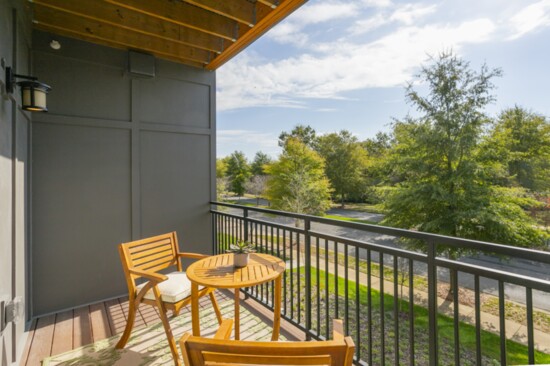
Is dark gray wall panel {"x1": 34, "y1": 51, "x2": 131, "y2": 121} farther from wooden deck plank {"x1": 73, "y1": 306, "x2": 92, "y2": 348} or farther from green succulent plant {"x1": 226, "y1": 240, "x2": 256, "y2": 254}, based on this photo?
green succulent plant {"x1": 226, "y1": 240, "x2": 256, "y2": 254}

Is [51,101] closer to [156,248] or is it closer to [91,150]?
[91,150]

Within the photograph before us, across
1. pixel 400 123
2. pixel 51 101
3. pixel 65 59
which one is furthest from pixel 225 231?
pixel 400 123

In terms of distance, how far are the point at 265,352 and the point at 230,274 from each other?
1236mm

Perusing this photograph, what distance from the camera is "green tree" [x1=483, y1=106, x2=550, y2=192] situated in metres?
8.19

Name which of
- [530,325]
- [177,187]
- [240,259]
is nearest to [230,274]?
[240,259]

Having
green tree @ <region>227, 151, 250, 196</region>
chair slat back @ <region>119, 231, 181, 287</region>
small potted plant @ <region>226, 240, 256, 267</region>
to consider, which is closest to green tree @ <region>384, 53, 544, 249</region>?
small potted plant @ <region>226, 240, 256, 267</region>

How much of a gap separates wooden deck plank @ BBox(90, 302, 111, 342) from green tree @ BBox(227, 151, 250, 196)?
2462 cm

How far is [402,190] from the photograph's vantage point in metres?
8.62

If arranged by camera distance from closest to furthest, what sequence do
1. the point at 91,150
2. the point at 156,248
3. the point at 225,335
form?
the point at 225,335
the point at 156,248
the point at 91,150

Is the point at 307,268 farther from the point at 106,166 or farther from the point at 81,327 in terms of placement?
the point at 106,166

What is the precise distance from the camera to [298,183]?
1586 cm

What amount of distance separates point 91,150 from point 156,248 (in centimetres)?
152

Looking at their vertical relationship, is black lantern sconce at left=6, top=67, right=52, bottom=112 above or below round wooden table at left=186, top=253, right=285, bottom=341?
above

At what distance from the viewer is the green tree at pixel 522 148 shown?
8.19 metres
